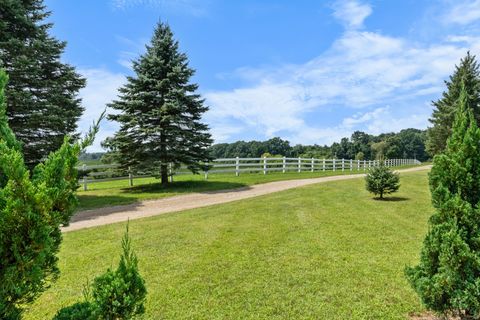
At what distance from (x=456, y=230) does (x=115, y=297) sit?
10.3 feet

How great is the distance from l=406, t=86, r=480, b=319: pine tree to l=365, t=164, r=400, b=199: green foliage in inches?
334

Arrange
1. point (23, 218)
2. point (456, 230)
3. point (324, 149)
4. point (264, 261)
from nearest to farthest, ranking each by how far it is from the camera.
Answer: point (23, 218) < point (456, 230) < point (264, 261) < point (324, 149)

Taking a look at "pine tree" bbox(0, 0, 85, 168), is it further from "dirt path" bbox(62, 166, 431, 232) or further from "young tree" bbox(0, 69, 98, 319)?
"young tree" bbox(0, 69, 98, 319)

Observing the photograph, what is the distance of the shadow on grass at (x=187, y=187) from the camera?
14.8 m

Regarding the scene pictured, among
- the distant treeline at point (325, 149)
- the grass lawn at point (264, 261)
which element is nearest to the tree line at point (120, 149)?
the grass lawn at point (264, 261)

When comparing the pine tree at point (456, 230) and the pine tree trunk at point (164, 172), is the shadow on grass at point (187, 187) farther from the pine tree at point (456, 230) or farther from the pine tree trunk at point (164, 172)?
the pine tree at point (456, 230)

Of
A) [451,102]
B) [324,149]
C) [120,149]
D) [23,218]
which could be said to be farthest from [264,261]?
[324,149]

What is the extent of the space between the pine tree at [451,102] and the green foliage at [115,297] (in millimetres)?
32600

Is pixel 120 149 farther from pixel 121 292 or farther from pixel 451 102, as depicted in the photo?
pixel 451 102

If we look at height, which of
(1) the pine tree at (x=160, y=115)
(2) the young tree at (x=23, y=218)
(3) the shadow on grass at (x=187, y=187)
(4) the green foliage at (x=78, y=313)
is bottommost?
(3) the shadow on grass at (x=187, y=187)

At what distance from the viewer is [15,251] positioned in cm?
144

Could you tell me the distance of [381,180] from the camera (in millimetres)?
11258

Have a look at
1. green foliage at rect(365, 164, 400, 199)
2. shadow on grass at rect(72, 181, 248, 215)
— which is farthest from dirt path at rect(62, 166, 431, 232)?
green foliage at rect(365, 164, 400, 199)

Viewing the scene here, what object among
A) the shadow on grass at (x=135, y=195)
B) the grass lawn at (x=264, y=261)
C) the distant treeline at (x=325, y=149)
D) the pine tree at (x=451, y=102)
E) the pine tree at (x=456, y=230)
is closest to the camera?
the pine tree at (x=456, y=230)
